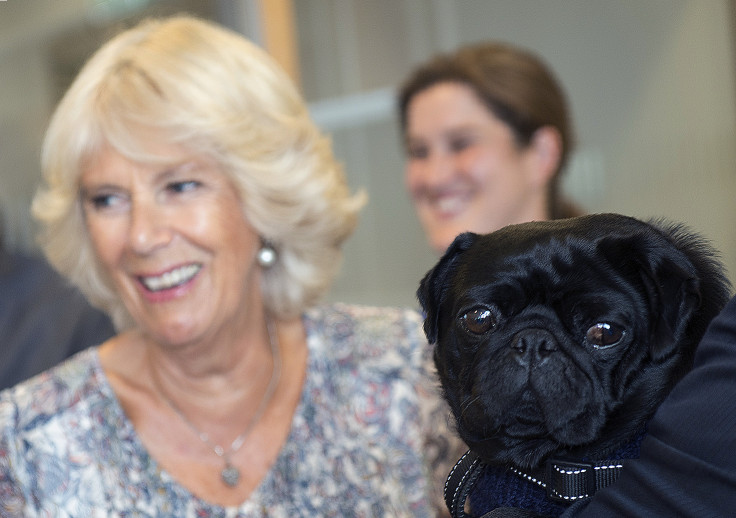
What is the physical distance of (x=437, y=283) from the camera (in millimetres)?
859

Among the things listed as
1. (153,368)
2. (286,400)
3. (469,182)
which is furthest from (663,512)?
(469,182)

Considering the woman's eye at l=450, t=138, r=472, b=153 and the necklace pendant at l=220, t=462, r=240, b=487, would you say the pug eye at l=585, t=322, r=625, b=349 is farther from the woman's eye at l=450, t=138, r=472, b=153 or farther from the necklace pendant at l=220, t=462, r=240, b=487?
the woman's eye at l=450, t=138, r=472, b=153

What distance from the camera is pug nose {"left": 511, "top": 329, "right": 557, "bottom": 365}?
73 centimetres

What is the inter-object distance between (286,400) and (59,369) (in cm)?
47

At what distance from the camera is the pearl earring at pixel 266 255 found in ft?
5.54

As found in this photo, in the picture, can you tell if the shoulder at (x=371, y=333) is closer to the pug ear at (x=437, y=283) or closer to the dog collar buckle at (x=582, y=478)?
the pug ear at (x=437, y=283)

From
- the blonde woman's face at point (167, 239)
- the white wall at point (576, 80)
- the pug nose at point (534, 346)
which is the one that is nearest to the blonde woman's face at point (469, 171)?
the white wall at point (576, 80)

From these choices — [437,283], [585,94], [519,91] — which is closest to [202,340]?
[437,283]

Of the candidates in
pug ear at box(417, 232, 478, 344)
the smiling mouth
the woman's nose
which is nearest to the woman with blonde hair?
the woman's nose

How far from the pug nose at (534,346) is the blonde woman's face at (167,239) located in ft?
2.83

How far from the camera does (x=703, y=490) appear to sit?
1.83 ft

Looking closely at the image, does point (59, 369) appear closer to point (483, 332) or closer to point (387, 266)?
point (483, 332)

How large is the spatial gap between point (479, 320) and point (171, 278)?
2.76 ft

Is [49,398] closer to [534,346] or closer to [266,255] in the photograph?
[266,255]
